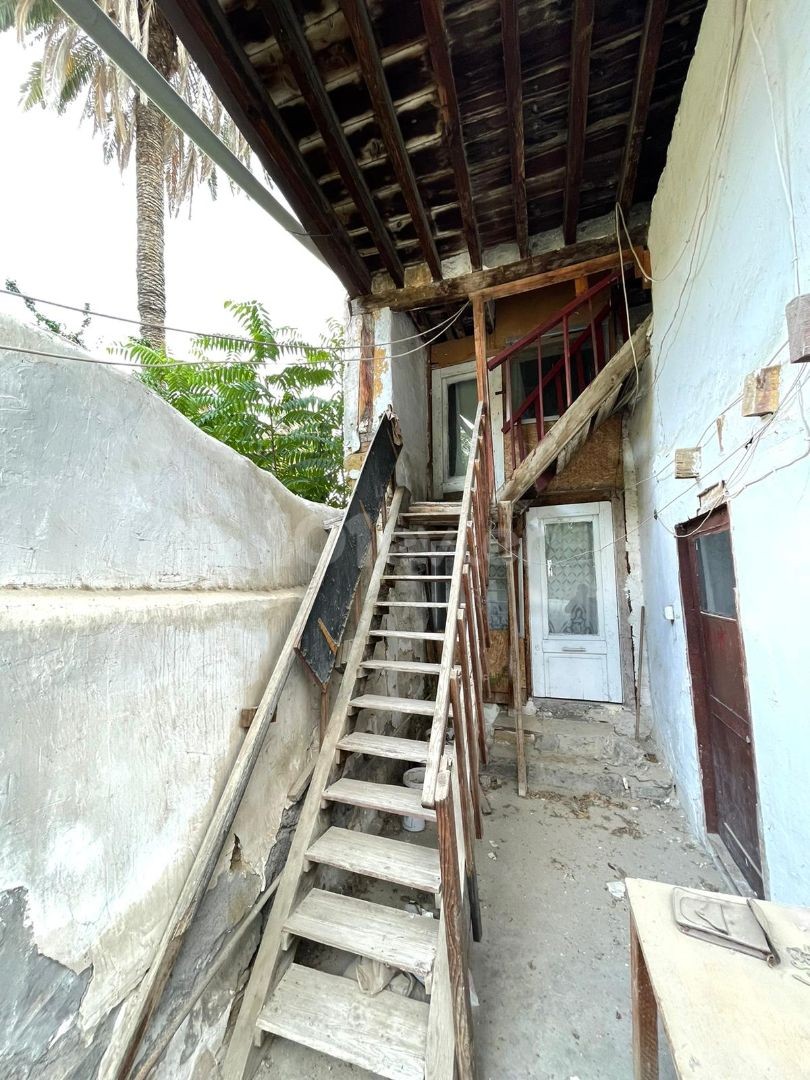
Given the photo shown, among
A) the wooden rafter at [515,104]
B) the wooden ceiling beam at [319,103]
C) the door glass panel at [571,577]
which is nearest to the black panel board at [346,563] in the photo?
the wooden ceiling beam at [319,103]

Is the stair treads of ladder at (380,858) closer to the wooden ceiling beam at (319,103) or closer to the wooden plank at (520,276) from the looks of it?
the wooden ceiling beam at (319,103)

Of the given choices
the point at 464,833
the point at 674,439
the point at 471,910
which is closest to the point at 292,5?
the point at 674,439

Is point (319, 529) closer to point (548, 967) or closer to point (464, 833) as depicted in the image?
point (464, 833)

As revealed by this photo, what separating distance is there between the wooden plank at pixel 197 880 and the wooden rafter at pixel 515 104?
3380 millimetres

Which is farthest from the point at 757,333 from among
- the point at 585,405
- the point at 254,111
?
the point at 254,111

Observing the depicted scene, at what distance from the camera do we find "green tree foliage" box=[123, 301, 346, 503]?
161 inches

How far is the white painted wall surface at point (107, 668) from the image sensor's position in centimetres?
108

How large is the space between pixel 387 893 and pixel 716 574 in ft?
9.21

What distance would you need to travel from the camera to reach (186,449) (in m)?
1.71

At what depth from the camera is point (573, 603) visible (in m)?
4.96

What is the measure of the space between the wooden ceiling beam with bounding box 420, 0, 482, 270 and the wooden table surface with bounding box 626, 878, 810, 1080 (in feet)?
12.9

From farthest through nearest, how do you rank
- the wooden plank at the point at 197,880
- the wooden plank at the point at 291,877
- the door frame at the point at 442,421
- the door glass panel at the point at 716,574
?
the door frame at the point at 442,421
the door glass panel at the point at 716,574
the wooden plank at the point at 291,877
the wooden plank at the point at 197,880

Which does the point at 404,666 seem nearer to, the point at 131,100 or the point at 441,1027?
the point at 441,1027

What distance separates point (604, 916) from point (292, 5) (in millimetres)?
5369
